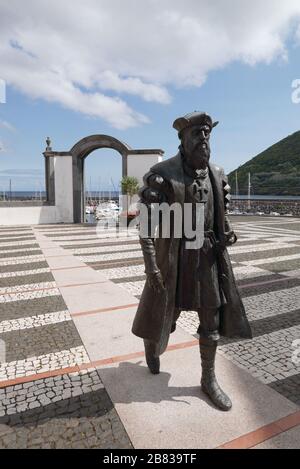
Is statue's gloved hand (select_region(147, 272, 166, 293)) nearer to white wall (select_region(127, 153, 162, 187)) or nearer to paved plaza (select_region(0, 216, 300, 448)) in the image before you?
paved plaza (select_region(0, 216, 300, 448))

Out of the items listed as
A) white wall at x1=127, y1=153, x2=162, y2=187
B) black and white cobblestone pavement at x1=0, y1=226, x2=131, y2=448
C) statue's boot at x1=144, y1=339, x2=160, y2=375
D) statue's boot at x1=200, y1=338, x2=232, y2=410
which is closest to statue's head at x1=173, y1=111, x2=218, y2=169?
statue's boot at x1=200, y1=338, x2=232, y2=410

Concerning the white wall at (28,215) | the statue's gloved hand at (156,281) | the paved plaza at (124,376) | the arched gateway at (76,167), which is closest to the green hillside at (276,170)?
the arched gateway at (76,167)

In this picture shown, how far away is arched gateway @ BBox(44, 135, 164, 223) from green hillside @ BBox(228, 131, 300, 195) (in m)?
47.1

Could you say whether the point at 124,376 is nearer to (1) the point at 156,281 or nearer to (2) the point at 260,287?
(1) the point at 156,281

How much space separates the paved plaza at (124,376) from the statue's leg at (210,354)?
9 centimetres

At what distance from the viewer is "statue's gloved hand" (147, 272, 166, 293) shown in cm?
253

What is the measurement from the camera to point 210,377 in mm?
2799

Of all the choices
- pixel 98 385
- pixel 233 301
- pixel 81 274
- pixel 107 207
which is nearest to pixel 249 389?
pixel 233 301

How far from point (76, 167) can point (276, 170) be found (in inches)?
2374

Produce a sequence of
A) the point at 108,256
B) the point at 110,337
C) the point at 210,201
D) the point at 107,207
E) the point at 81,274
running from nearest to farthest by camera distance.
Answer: the point at 210,201, the point at 110,337, the point at 81,274, the point at 108,256, the point at 107,207

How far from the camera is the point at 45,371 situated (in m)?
3.28

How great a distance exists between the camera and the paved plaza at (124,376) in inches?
93.9
